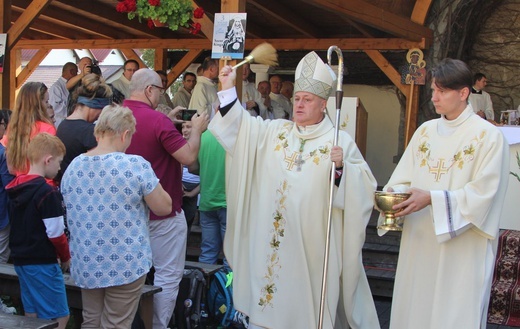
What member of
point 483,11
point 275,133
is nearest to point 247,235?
point 275,133

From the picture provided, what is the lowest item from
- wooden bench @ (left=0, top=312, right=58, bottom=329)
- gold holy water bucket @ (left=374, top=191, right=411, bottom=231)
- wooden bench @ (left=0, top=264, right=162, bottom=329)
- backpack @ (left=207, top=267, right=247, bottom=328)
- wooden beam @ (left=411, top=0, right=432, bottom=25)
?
backpack @ (left=207, top=267, right=247, bottom=328)

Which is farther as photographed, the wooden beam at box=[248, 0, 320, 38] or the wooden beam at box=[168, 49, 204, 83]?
the wooden beam at box=[168, 49, 204, 83]

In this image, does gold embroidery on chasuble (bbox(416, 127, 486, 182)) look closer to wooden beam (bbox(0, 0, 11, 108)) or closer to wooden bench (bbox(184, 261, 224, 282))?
wooden bench (bbox(184, 261, 224, 282))

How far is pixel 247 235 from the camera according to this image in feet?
14.6

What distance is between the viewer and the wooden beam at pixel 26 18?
792 cm

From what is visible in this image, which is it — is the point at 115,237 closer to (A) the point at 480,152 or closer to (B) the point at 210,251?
(A) the point at 480,152

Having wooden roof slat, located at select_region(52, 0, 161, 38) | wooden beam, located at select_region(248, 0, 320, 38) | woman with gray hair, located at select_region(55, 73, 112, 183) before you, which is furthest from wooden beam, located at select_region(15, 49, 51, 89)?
woman with gray hair, located at select_region(55, 73, 112, 183)

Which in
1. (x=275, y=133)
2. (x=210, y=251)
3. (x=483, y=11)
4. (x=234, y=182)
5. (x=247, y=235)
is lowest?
(x=210, y=251)

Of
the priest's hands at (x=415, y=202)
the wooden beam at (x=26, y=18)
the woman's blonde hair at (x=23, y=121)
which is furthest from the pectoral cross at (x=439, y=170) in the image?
the wooden beam at (x=26, y=18)

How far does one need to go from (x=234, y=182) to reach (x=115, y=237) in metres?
0.91

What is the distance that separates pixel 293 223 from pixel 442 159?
3.01ft

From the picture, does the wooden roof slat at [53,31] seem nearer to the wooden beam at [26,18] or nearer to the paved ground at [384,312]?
the wooden beam at [26,18]

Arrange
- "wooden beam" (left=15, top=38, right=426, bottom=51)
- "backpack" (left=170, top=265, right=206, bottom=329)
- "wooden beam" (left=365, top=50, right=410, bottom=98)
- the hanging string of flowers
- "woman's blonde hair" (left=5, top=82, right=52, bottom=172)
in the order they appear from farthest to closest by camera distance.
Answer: "wooden beam" (left=365, top=50, right=410, bottom=98)
"wooden beam" (left=15, top=38, right=426, bottom=51)
the hanging string of flowers
"backpack" (left=170, top=265, right=206, bottom=329)
"woman's blonde hair" (left=5, top=82, right=52, bottom=172)

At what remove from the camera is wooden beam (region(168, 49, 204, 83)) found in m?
12.4
